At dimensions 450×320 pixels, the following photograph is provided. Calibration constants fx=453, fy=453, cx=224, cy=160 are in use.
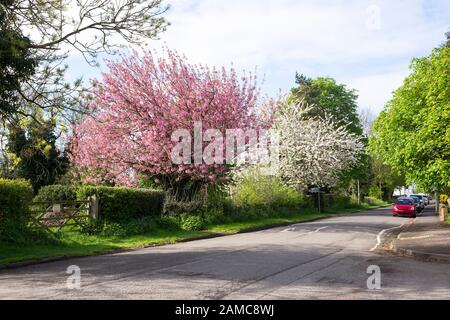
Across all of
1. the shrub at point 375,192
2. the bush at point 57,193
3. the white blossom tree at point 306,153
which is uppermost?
the white blossom tree at point 306,153

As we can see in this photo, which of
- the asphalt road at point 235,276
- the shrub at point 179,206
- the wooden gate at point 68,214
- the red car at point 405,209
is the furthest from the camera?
the red car at point 405,209

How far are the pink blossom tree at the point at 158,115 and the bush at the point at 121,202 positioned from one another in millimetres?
3099

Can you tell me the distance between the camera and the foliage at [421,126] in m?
22.4

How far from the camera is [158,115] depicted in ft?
83.1

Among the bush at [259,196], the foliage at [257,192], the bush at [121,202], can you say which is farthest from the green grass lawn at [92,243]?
the foliage at [257,192]

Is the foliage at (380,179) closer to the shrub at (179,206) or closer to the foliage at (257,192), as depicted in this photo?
the foliage at (257,192)

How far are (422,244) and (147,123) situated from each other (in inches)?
622

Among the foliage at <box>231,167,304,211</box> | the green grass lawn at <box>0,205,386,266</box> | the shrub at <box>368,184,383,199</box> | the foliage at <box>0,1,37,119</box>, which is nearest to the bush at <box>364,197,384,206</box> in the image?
the shrub at <box>368,184,383,199</box>

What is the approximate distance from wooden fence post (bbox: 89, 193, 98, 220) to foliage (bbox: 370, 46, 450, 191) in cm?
1636

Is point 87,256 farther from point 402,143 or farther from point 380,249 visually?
point 402,143

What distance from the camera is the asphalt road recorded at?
7879mm

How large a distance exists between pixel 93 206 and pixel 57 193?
7.16m

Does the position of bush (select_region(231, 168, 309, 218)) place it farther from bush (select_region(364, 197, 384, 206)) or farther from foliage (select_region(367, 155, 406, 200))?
foliage (select_region(367, 155, 406, 200))

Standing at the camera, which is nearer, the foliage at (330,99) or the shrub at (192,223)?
the shrub at (192,223)
